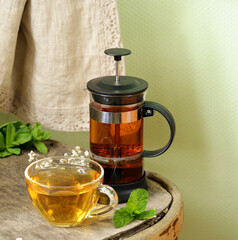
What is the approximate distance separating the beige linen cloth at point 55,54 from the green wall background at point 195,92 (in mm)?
121

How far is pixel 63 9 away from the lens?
906 millimetres

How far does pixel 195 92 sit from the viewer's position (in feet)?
3.33

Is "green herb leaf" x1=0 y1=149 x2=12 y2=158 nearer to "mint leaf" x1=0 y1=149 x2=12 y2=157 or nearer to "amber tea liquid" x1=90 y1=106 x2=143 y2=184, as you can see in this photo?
"mint leaf" x1=0 y1=149 x2=12 y2=157

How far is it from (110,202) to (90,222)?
42mm

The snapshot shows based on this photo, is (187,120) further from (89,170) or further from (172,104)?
(89,170)

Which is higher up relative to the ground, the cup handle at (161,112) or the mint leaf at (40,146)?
the cup handle at (161,112)

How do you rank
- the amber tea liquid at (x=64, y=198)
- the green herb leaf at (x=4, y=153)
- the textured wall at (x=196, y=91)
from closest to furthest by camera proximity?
the amber tea liquid at (x=64, y=198) → the green herb leaf at (x=4, y=153) → the textured wall at (x=196, y=91)

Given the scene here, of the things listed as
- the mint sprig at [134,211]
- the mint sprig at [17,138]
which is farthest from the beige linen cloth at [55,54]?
the mint sprig at [134,211]

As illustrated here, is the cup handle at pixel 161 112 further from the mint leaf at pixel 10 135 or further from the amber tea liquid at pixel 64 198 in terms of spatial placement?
the mint leaf at pixel 10 135

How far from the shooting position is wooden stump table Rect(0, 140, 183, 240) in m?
0.63

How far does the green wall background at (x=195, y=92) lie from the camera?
970mm

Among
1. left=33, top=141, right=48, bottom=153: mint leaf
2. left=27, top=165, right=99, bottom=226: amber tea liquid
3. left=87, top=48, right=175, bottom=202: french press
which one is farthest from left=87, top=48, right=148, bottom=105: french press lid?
left=33, top=141, right=48, bottom=153: mint leaf

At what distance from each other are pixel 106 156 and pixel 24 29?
397mm

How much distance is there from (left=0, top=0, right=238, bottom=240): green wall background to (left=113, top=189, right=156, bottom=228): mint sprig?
1.28 feet
